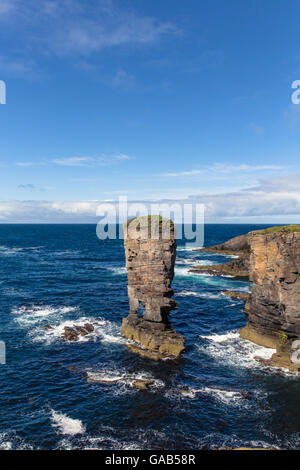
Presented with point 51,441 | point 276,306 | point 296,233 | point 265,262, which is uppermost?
point 296,233

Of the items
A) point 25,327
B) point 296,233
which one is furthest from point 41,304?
point 296,233

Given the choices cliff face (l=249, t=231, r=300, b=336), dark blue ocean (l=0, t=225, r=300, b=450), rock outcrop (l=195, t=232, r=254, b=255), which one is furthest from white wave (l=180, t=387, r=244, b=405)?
rock outcrop (l=195, t=232, r=254, b=255)

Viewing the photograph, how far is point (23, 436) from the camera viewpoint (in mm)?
25875

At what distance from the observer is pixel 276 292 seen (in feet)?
139

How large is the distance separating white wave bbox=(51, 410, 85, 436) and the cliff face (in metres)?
26.6

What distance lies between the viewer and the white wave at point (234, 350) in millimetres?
38797


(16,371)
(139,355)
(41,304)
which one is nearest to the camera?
(16,371)

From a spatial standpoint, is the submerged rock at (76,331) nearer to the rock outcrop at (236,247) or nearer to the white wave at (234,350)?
the white wave at (234,350)

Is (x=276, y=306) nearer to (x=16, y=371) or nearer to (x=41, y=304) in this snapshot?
(x=16, y=371)

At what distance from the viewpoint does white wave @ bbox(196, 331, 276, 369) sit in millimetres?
38797

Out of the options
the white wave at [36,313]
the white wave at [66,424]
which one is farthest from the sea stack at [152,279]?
the white wave at [36,313]

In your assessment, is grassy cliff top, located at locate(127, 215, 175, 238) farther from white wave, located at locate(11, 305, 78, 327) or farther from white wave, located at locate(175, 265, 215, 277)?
white wave, located at locate(175, 265, 215, 277)
